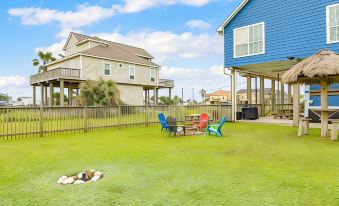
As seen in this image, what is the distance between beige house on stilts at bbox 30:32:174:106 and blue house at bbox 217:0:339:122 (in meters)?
13.8

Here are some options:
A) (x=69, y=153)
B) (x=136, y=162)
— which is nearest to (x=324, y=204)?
(x=136, y=162)

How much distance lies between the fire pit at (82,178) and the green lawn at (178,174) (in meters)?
0.13

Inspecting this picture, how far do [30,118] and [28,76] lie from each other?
Result: 22.4m

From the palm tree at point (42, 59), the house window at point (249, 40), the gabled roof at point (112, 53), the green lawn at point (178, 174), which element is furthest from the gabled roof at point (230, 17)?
the palm tree at point (42, 59)

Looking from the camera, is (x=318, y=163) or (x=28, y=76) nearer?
(x=318, y=163)

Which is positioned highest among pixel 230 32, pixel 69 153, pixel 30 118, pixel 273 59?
pixel 230 32

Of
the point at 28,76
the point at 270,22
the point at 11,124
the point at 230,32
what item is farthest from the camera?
the point at 28,76

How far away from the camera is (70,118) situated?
11.0 m

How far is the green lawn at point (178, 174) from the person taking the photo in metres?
3.48

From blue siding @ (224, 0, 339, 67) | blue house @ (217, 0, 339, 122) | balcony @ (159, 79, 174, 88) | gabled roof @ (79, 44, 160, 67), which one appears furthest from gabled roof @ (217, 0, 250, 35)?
balcony @ (159, 79, 174, 88)

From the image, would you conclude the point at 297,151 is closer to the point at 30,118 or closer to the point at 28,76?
the point at 30,118

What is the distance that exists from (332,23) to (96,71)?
1975cm

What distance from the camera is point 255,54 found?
14.1m

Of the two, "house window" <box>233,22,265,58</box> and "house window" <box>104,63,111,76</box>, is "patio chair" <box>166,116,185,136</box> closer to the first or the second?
"house window" <box>233,22,265,58</box>
